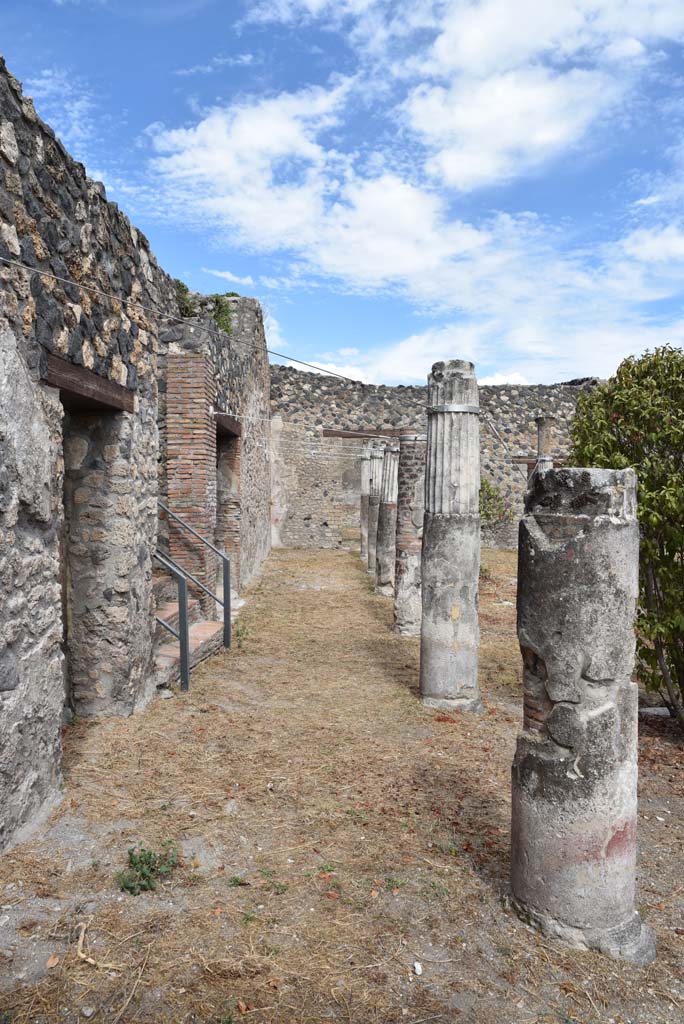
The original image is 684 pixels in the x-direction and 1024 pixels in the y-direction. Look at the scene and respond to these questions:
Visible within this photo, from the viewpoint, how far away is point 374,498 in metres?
18.2

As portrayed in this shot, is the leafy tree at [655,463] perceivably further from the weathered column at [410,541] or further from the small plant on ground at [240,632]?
the small plant on ground at [240,632]

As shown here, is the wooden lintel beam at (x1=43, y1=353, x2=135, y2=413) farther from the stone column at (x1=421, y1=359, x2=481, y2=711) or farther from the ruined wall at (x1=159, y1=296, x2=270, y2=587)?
the stone column at (x1=421, y1=359, x2=481, y2=711)

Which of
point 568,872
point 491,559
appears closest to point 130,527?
point 568,872

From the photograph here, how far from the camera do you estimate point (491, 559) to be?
1947cm

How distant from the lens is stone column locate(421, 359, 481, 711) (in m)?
6.52

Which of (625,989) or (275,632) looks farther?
(275,632)

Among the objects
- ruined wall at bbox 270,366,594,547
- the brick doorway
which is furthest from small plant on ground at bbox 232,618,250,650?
ruined wall at bbox 270,366,594,547

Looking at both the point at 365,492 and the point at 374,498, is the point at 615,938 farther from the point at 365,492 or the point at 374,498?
the point at 365,492

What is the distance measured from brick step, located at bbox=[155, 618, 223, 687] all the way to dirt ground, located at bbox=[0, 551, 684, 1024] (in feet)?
1.00

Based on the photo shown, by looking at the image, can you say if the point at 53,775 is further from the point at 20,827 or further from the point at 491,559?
the point at 491,559

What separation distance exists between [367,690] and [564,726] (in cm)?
417

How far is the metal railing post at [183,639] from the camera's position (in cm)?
653

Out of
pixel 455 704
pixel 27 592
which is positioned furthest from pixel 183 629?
pixel 27 592

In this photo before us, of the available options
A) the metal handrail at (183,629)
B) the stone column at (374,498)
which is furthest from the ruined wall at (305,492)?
the metal handrail at (183,629)
